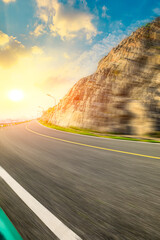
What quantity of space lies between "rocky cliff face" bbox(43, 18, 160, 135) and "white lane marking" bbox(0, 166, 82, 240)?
35.5 ft

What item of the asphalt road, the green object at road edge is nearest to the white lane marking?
the asphalt road

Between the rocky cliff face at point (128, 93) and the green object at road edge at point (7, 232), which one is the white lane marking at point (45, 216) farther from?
the rocky cliff face at point (128, 93)

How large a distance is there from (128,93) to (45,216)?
1431 centimetres

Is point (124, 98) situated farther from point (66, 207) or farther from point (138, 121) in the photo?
point (66, 207)

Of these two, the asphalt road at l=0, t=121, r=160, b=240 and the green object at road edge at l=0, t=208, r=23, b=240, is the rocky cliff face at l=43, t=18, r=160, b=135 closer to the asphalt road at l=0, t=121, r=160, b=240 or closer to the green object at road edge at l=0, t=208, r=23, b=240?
the asphalt road at l=0, t=121, r=160, b=240

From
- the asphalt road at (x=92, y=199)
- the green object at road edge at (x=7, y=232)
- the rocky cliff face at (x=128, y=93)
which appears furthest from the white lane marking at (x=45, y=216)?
the rocky cliff face at (x=128, y=93)

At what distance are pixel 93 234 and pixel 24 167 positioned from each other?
2.59m

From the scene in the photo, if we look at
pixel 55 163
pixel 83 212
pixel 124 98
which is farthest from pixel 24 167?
pixel 124 98

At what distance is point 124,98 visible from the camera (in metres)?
13.5

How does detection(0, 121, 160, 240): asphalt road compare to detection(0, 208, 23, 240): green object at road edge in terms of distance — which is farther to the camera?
detection(0, 121, 160, 240): asphalt road

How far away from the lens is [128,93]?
13.7m

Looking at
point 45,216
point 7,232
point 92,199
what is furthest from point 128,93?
point 7,232

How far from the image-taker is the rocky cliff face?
11.6 m

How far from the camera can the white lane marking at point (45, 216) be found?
1.23m
